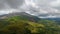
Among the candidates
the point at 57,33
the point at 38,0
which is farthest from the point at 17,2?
the point at 57,33

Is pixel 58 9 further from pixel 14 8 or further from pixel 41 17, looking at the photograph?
pixel 14 8

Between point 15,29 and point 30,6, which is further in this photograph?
point 30,6

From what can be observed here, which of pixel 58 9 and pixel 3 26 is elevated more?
pixel 58 9

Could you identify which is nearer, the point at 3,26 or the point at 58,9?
the point at 3,26

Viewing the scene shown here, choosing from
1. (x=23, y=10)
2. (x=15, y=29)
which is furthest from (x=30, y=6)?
(x=15, y=29)

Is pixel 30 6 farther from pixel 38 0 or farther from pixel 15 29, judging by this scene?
pixel 15 29

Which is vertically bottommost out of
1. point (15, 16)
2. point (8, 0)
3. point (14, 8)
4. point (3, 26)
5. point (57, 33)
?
point (57, 33)
